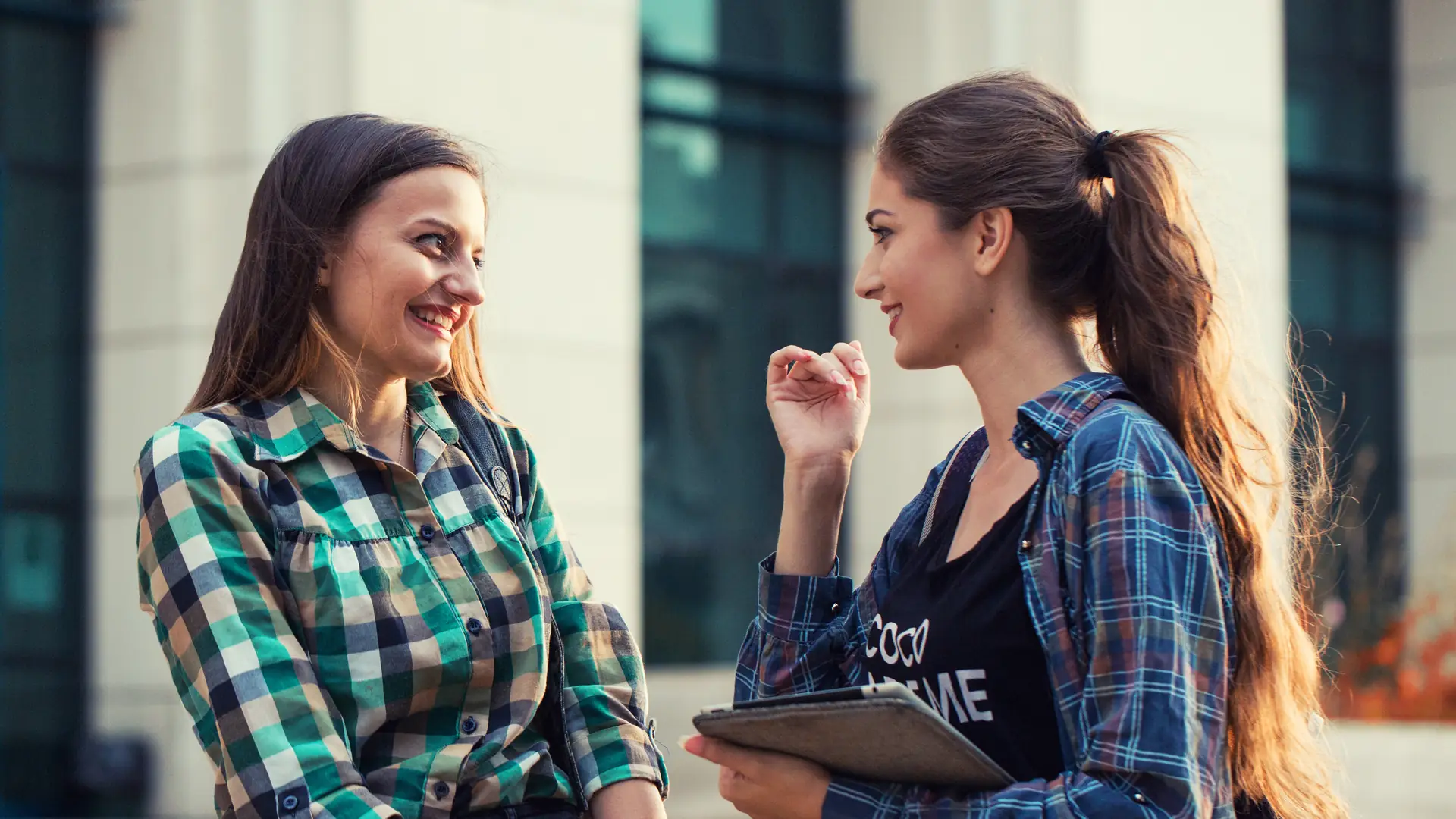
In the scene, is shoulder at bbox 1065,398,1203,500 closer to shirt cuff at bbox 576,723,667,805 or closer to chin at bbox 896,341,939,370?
chin at bbox 896,341,939,370

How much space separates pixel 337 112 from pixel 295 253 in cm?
397

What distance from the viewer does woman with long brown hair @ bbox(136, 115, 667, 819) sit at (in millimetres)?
2449

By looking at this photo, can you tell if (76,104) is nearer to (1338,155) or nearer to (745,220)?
(745,220)

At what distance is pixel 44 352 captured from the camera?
23.6 feet

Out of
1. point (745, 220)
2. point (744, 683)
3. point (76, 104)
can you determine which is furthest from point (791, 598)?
point (745, 220)

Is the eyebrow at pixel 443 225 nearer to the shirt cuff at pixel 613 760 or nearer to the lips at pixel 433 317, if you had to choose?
the lips at pixel 433 317

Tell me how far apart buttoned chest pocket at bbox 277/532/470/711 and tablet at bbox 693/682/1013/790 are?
0.47m

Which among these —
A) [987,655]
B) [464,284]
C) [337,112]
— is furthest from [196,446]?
[337,112]

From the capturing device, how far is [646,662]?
8844 mm

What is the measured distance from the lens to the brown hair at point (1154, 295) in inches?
91.6

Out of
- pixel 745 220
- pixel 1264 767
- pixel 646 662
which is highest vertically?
pixel 745 220

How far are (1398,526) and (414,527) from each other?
1101 cm

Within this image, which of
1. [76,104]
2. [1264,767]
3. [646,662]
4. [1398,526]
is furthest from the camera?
[1398,526]

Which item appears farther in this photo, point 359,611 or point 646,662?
point 646,662
